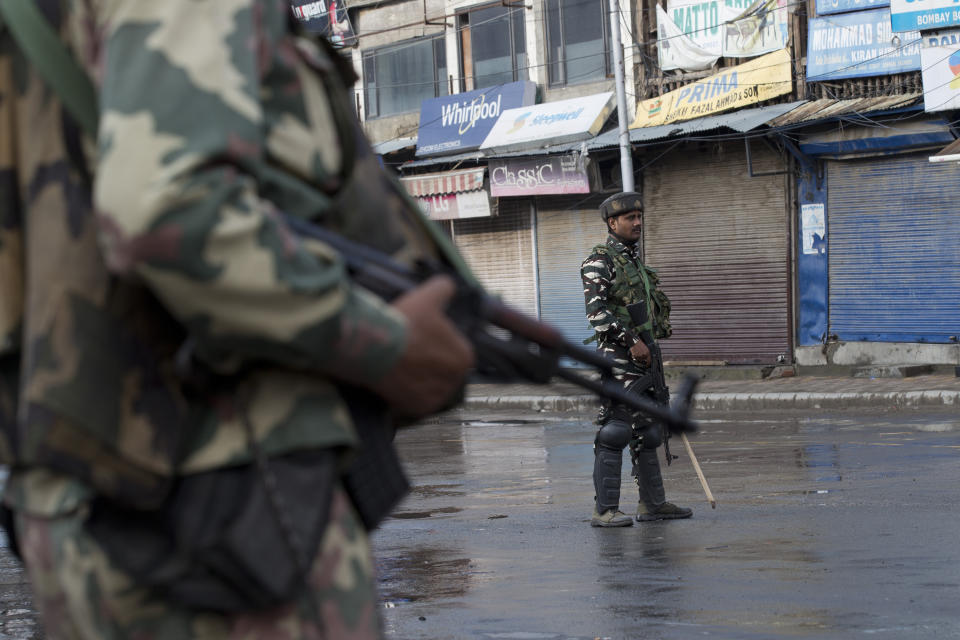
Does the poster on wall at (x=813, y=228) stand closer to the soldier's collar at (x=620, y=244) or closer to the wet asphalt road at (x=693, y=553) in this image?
the wet asphalt road at (x=693, y=553)

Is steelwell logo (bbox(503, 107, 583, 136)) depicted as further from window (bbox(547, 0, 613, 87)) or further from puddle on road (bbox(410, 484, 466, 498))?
puddle on road (bbox(410, 484, 466, 498))

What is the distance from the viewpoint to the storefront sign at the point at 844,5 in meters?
19.7

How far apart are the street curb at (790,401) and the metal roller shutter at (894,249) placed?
3.57 m

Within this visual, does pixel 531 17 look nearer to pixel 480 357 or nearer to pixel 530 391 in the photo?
pixel 530 391

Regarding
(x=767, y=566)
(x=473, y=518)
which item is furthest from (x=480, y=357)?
(x=473, y=518)

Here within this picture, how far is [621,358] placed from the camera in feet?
27.5

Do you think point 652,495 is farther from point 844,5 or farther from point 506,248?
point 506,248

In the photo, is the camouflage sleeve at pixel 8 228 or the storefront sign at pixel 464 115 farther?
the storefront sign at pixel 464 115

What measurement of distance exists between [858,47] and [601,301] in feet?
43.1

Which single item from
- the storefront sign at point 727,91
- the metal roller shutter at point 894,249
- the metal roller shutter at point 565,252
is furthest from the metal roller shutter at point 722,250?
the metal roller shutter at point 565,252

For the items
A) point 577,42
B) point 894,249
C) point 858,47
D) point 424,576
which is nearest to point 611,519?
point 424,576

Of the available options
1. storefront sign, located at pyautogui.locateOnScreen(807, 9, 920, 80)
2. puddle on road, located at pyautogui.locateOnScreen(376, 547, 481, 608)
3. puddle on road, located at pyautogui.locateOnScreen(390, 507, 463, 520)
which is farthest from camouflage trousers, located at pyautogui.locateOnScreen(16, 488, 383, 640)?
storefront sign, located at pyautogui.locateOnScreen(807, 9, 920, 80)

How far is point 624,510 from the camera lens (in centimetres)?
901

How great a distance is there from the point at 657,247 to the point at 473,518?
49.4 feet
